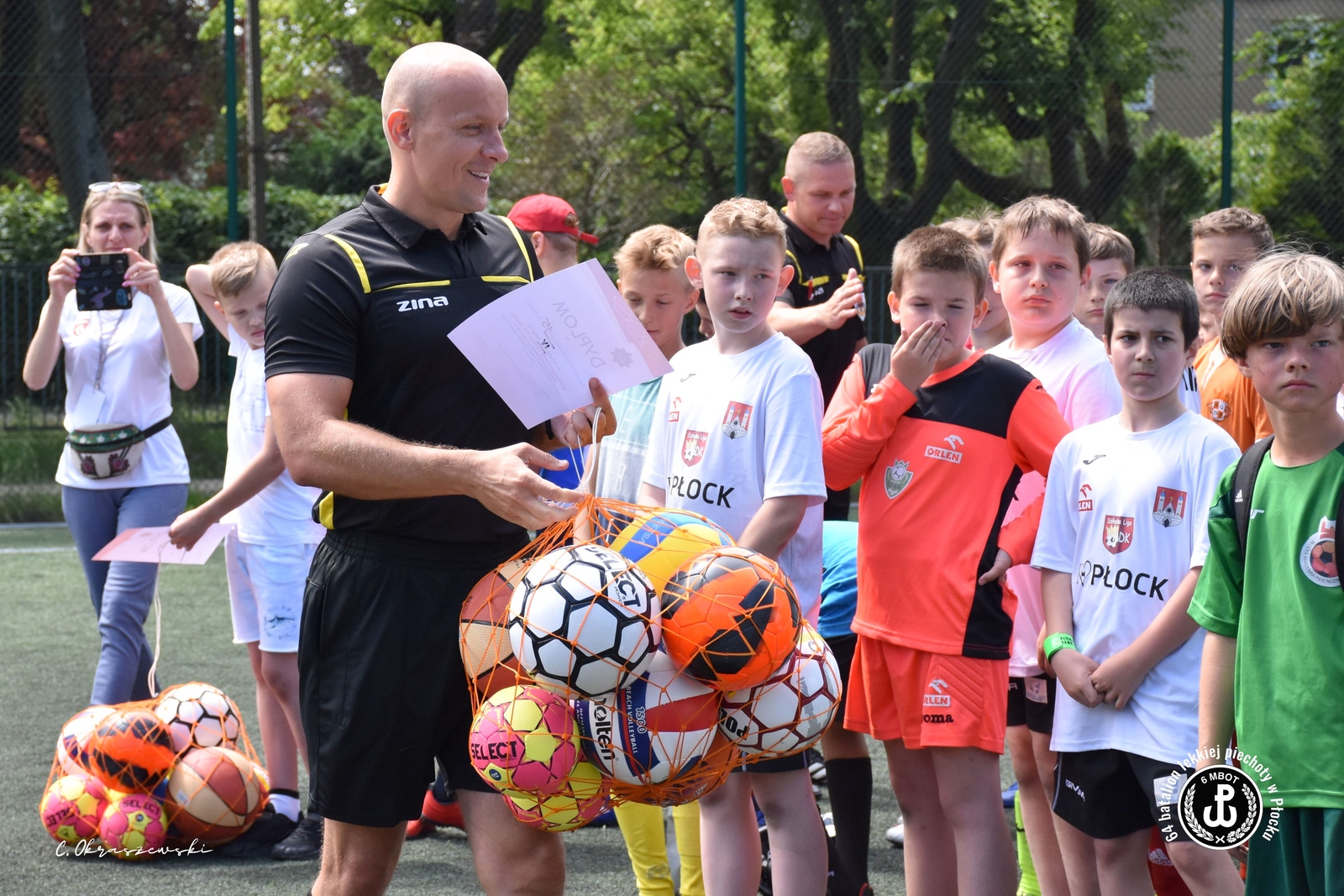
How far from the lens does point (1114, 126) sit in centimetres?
1358

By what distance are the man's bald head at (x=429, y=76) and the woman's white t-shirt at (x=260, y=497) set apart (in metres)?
2.25

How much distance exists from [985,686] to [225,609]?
6096 mm

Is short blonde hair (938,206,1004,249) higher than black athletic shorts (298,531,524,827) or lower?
higher

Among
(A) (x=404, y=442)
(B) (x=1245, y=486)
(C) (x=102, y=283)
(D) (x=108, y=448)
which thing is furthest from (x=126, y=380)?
(B) (x=1245, y=486)

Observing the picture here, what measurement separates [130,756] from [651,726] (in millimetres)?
2922

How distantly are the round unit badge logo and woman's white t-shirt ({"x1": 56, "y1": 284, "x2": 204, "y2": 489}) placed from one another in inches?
161

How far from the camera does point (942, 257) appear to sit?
3.62 m

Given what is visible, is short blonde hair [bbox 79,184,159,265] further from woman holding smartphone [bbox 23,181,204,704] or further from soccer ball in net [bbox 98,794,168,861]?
soccer ball in net [bbox 98,794,168,861]

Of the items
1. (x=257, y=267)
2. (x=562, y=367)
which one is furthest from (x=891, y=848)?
Result: (x=257, y=267)

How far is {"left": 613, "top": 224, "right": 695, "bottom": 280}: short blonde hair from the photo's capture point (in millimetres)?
4133

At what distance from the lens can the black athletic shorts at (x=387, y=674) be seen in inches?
114

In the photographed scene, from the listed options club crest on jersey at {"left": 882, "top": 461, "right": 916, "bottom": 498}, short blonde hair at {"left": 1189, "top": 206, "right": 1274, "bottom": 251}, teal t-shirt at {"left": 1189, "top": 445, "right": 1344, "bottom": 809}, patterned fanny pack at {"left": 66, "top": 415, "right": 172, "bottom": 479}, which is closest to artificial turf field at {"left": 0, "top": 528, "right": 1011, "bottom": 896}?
patterned fanny pack at {"left": 66, "top": 415, "right": 172, "bottom": 479}

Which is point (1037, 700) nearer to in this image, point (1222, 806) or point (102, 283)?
point (1222, 806)

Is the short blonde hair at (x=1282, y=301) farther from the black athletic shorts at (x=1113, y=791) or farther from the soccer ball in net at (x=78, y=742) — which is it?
the soccer ball in net at (x=78, y=742)
